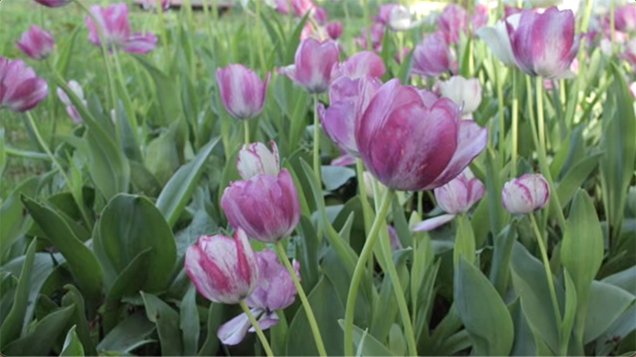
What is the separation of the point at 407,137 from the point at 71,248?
1.79ft

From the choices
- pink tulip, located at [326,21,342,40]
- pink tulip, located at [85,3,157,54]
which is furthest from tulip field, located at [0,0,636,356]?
pink tulip, located at [326,21,342,40]

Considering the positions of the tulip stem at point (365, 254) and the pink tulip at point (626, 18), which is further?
the pink tulip at point (626, 18)

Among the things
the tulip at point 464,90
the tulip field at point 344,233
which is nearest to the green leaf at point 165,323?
the tulip field at point 344,233

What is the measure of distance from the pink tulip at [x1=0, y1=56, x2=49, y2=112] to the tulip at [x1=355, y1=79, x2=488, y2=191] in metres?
0.62

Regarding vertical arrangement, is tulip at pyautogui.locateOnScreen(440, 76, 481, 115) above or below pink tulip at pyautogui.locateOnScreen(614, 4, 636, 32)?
above

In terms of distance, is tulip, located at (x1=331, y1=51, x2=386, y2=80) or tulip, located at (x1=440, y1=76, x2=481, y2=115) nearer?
tulip, located at (x1=331, y1=51, x2=386, y2=80)

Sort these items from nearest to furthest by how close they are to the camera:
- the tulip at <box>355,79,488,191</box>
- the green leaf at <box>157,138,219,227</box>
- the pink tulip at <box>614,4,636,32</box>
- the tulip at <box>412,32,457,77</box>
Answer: the tulip at <box>355,79,488,191</box>, the green leaf at <box>157,138,219,227</box>, the tulip at <box>412,32,457,77</box>, the pink tulip at <box>614,4,636,32</box>

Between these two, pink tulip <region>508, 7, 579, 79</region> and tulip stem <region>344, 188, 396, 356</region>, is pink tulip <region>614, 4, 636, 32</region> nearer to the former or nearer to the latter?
pink tulip <region>508, 7, 579, 79</region>

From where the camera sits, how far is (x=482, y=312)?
74 cm

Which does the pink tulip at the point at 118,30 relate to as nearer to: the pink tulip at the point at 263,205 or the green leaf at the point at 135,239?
the green leaf at the point at 135,239

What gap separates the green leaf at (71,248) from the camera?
0.86 m

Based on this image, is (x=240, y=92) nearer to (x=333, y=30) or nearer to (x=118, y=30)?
(x=118, y=30)

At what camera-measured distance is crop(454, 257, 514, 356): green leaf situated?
2.39 feet

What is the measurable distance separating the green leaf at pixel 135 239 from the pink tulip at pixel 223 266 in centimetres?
36
